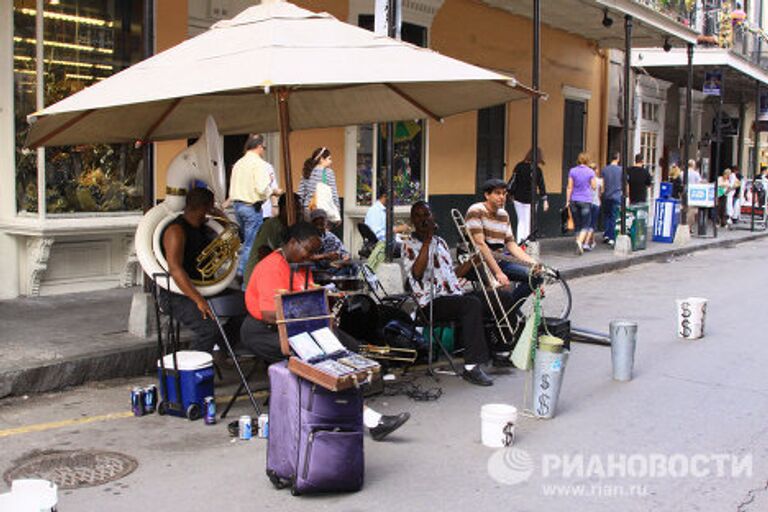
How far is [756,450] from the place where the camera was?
524cm

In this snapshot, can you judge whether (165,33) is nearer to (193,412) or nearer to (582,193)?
(193,412)

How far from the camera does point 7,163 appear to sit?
8.88 metres

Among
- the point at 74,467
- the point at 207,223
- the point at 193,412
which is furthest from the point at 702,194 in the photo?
the point at 74,467

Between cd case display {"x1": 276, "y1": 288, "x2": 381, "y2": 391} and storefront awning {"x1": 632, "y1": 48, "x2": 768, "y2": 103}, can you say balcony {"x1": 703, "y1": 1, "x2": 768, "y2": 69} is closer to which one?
storefront awning {"x1": 632, "y1": 48, "x2": 768, "y2": 103}

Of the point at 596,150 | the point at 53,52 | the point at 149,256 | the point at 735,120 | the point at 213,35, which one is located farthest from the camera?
the point at 735,120

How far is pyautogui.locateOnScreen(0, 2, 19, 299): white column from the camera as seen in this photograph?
8.69m

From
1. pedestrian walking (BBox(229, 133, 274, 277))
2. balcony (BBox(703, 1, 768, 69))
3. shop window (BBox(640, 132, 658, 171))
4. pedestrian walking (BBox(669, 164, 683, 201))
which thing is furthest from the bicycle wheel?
shop window (BBox(640, 132, 658, 171))

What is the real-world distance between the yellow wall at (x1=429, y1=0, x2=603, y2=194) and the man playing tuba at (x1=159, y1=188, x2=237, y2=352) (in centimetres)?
895

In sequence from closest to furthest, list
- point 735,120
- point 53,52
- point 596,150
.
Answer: point 53,52
point 596,150
point 735,120

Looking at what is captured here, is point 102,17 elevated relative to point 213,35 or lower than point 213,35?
elevated

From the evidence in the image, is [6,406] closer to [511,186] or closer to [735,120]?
[511,186]

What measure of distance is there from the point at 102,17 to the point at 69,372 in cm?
480

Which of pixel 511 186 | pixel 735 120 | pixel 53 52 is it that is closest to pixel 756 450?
pixel 53 52

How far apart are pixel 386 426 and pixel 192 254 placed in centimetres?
210
